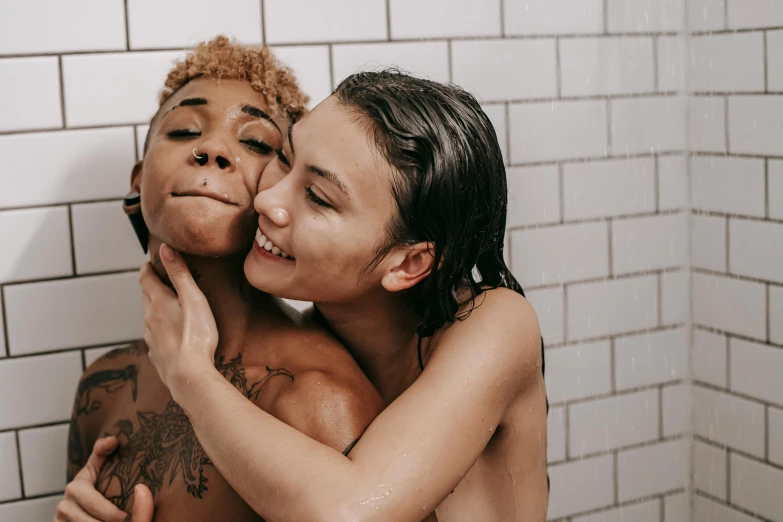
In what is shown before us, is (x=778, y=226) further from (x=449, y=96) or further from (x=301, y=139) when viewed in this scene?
(x=301, y=139)

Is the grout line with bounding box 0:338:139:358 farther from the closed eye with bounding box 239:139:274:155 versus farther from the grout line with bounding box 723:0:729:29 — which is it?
the grout line with bounding box 723:0:729:29

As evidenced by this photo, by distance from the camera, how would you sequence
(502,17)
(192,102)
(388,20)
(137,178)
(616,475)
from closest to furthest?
(192,102), (137,178), (388,20), (502,17), (616,475)

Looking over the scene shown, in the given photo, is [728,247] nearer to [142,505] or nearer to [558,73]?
[558,73]

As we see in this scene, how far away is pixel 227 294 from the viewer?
4.48ft

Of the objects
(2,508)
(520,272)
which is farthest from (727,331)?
(2,508)

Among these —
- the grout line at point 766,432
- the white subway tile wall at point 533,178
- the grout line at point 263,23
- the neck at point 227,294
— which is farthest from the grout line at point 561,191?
the neck at point 227,294

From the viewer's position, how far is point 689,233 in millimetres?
2223

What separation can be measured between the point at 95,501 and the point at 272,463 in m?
0.39

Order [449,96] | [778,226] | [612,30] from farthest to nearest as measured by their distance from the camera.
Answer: [612,30], [778,226], [449,96]

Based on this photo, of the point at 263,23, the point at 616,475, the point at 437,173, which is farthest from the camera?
the point at 616,475

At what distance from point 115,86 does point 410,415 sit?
89 centimetres

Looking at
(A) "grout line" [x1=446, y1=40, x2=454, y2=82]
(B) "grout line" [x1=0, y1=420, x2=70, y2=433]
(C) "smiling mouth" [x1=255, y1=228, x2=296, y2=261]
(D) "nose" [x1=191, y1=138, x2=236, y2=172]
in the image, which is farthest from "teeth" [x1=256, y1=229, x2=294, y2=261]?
(A) "grout line" [x1=446, y1=40, x2=454, y2=82]

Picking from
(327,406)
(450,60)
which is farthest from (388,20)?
(327,406)

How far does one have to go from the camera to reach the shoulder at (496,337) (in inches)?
47.8
